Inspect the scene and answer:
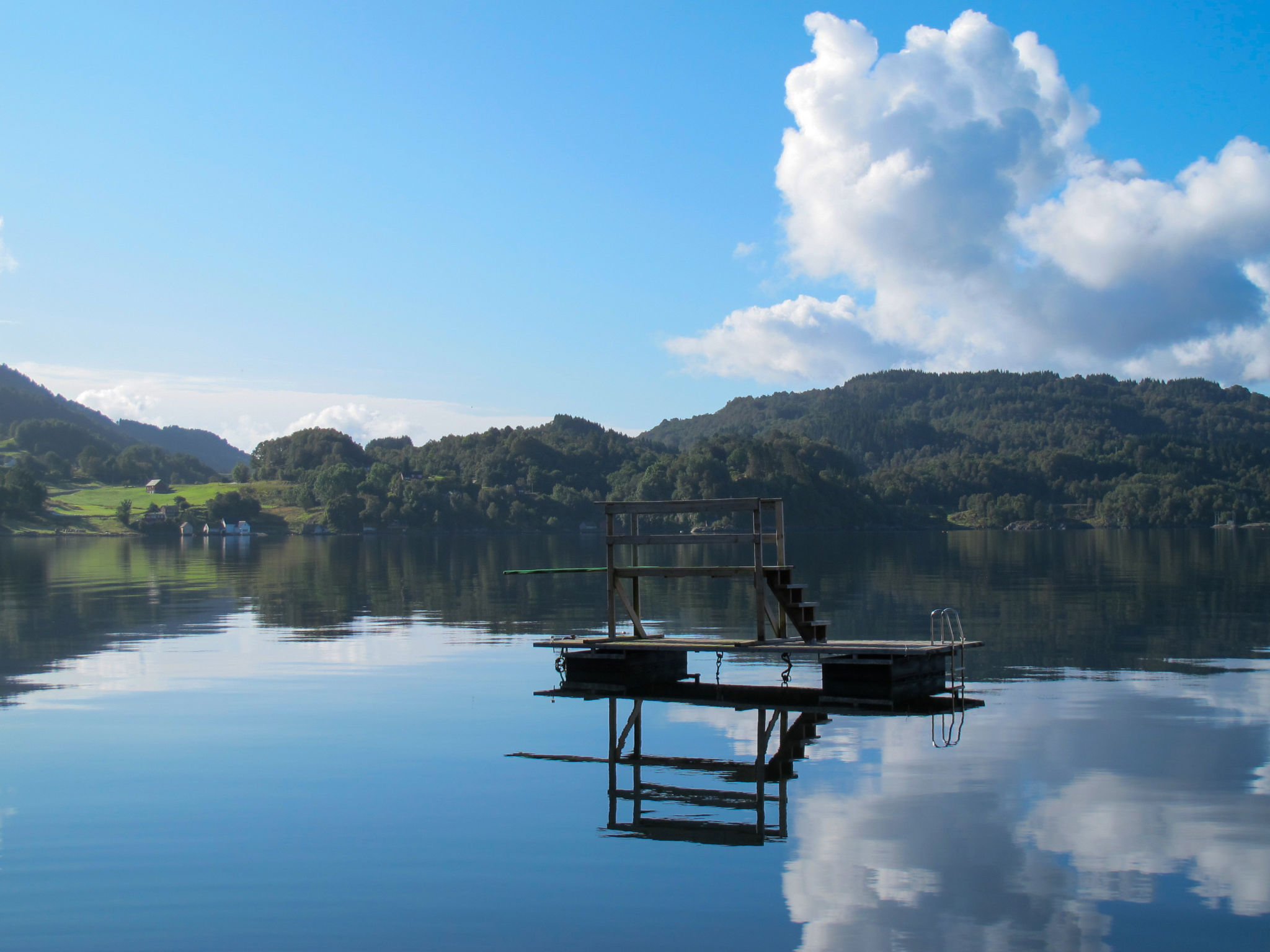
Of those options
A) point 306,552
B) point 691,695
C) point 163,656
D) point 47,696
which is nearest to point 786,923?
point 691,695

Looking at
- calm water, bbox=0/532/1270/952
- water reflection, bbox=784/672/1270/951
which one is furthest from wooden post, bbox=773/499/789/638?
water reflection, bbox=784/672/1270/951

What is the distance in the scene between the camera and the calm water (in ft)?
33.2

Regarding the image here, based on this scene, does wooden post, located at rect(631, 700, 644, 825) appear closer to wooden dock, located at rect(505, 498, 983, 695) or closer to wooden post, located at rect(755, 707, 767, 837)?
wooden post, located at rect(755, 707, 767, 837)

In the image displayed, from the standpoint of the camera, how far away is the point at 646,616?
1491 inches

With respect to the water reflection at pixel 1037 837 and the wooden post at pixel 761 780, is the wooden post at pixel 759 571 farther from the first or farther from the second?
the water reflection at pixel 1037 837

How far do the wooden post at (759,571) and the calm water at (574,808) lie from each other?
2.33m

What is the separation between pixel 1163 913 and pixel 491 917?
6.26m

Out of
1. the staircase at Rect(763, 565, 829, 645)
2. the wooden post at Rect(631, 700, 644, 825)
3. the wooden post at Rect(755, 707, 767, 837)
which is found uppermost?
the staircase at Rect(763, 565, 829, 645)

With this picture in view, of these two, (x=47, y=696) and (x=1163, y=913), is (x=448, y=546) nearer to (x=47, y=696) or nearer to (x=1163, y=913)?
(x=47, y=696)

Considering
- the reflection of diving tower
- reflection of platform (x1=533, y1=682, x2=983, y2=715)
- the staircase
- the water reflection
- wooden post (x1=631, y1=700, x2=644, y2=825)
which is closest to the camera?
the water reflection

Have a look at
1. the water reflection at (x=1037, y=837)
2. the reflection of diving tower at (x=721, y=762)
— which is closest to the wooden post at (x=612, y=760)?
the reflection of diving tower at (x=721, y=762)

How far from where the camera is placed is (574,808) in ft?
45.6

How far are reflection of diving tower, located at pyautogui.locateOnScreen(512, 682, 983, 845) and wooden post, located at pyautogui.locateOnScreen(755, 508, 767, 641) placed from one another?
54.2 inches

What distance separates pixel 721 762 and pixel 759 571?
6128 millimetres
